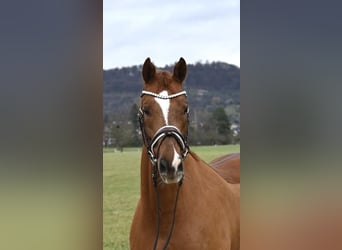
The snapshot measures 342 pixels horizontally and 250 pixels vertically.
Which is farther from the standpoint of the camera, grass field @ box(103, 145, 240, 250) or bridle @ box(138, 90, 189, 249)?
grass field @ box(103, 145, 240, 250)

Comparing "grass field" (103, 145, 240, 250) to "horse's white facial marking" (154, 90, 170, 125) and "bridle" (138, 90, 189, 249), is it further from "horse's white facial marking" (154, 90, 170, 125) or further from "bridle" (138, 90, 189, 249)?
"horse's white facial marking" (154, 90, 170, 125)

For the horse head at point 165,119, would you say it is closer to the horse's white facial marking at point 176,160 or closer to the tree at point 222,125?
the horse's white facial marking at point 176,160

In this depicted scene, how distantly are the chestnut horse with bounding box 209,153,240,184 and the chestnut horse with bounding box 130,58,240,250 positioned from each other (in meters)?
0.18

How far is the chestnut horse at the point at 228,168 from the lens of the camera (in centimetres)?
207

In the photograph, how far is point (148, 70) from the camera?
1.62 meters

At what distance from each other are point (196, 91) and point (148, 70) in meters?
0.21

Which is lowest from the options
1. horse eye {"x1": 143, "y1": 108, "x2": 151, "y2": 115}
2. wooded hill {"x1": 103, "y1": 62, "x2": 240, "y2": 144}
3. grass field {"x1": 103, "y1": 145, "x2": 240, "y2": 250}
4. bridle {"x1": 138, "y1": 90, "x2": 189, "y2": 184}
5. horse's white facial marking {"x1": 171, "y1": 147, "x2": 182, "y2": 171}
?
grass field {"x1": 103, "y1": 145, "x2": 240, "y2": 250}

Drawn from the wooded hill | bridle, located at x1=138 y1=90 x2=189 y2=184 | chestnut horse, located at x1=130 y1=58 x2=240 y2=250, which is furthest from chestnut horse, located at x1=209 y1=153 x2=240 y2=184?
bridle, located at x1=138 y1=90 x2=189 y2=184

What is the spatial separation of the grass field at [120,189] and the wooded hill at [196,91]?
0.13 meters

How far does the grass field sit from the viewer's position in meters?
1.63

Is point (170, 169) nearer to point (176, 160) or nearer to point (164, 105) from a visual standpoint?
point (176, 160)

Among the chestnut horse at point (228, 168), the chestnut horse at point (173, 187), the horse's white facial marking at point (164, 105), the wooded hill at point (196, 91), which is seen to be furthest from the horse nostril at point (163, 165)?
the chestnut horse at point (228, 168)
